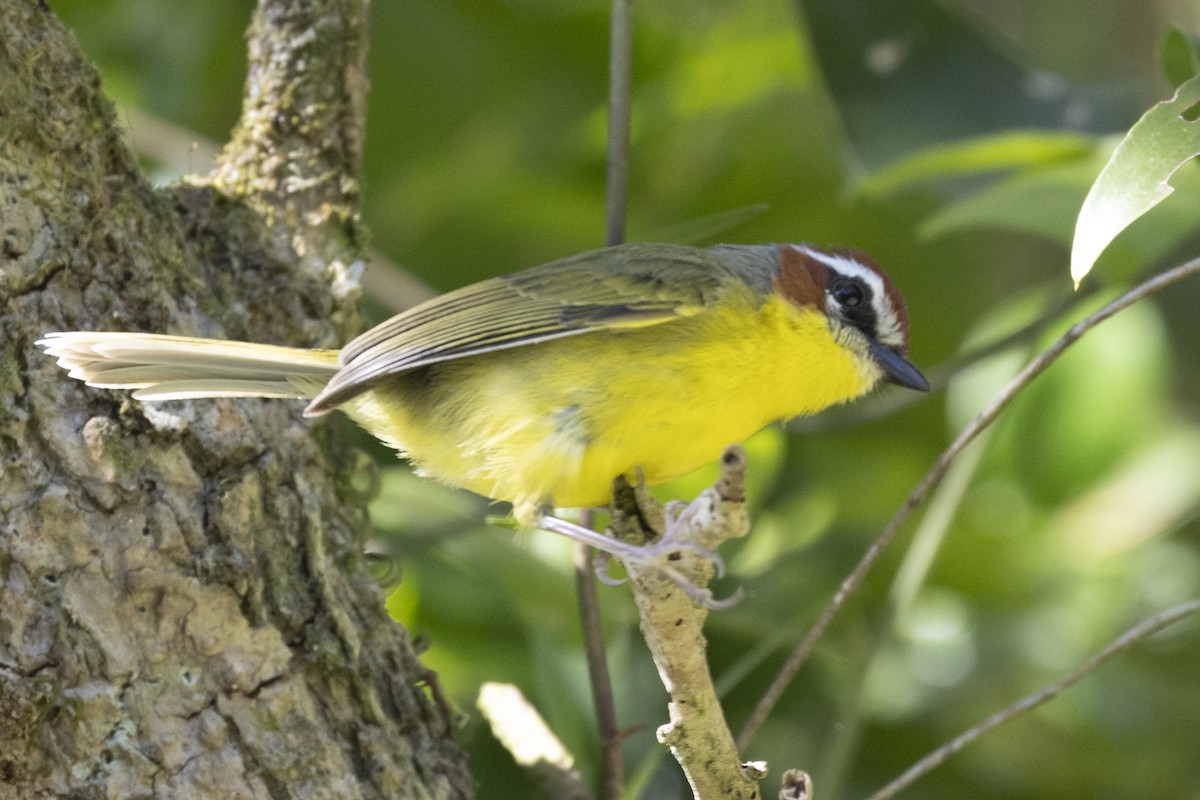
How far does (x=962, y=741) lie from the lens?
2967 mm

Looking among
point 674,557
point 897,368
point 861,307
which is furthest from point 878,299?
point 674,557

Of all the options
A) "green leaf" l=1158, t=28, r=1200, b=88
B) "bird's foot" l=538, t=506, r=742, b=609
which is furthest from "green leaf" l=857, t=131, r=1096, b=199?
"bird's foot" l=538, t=506, r=742, b=609

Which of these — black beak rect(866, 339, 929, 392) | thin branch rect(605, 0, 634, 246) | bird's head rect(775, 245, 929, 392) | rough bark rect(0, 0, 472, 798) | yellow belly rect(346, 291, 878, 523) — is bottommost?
rough bark rect(0, 0, 472, 798)

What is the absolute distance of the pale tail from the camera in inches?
101

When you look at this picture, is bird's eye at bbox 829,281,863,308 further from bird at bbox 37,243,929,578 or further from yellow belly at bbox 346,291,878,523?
yellow belly at bbox 346,291,878,523

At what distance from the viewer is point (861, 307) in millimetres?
3609

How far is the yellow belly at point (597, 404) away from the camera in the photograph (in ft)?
10.1

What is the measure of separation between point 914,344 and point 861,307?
1971 mm

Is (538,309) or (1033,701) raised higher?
(538,309)

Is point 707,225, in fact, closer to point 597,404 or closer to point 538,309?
point 538,309

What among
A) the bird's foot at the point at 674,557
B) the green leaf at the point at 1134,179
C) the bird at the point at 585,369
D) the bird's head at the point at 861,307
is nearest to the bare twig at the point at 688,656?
the bird's foot at the point at 674,557

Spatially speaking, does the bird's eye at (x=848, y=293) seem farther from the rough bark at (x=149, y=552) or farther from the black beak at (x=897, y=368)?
the rough bark at (x=149, y=552)

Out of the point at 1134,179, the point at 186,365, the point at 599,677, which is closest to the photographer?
the point at 1134,179

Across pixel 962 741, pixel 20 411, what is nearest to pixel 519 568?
pixel 962 741
